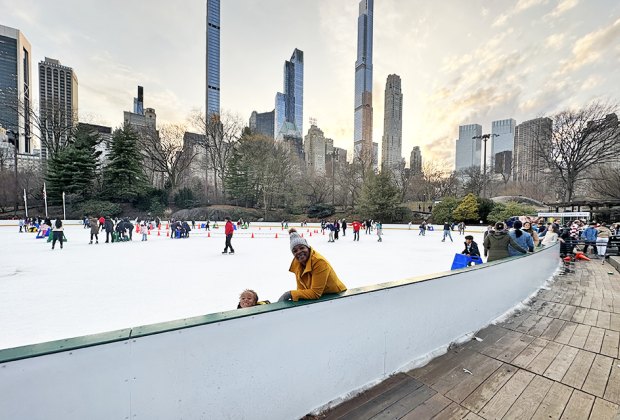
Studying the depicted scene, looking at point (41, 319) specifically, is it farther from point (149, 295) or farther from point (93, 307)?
point (149, 295)

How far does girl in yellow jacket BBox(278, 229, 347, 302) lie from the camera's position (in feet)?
6.35

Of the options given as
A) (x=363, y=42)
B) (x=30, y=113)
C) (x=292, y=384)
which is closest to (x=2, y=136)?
(x=30, y=113)

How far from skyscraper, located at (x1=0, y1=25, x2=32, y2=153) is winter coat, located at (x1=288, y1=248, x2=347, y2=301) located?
47.9 meters

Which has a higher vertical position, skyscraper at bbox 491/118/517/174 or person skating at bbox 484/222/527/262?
skyscraper at bbox 491/118/517/174

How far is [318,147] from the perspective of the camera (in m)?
94.6

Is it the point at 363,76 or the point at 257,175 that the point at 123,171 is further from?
the point at 363,76

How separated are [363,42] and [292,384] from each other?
18107 cm

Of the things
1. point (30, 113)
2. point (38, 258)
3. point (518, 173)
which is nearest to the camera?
point (38, 258)

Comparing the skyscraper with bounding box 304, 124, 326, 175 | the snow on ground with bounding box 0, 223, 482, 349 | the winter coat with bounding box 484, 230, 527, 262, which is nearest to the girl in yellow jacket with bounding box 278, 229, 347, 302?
the snow on ground with bounding box 0, 223, 482, 349

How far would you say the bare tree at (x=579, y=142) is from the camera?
26.9 m

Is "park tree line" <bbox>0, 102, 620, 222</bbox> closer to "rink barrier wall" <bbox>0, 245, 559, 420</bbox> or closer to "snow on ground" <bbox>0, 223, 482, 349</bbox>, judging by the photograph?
"snow on ground" <bbox>0, 223, 482, 349</bbox>

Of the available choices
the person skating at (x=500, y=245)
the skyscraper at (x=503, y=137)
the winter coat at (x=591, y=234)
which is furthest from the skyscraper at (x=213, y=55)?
the person skating at (x=500, y=245)

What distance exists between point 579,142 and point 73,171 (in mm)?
57764

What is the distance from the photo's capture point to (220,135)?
134 ft
